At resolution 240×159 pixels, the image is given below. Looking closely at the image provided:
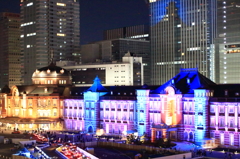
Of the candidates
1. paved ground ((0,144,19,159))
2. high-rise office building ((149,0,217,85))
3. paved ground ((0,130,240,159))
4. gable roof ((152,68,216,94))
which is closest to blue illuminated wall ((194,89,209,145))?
gable roof ((152,68,216,94))

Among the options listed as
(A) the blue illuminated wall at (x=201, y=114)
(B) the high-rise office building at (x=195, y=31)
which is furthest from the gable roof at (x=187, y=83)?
(B) the high-rise office building at (x=195, y=31)

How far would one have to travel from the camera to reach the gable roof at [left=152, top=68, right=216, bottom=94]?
4405 inches

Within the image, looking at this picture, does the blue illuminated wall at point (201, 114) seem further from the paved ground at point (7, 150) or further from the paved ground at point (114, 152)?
the paved ground at point (7, 150)

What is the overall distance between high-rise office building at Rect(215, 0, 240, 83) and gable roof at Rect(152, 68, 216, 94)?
56.8 metres

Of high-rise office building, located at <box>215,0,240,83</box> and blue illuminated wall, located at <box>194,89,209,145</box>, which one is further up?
high-rise office building, located at <box>215,0,240,83</box>

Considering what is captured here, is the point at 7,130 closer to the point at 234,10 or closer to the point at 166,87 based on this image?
the point at 166,87

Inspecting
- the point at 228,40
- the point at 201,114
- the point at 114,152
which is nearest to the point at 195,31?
the point at 228,40

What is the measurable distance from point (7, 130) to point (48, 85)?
20.7 metres

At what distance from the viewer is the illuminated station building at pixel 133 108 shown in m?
106

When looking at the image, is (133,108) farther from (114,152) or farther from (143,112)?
(114,152)

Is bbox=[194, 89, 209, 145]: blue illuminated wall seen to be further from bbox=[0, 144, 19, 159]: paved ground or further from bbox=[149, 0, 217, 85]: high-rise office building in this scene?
bbox=[149, 0, 217, 85]: high-rise office building

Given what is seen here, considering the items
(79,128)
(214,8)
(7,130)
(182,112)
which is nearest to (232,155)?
(182,112)

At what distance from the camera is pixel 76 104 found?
140m

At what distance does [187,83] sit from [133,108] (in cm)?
1580
